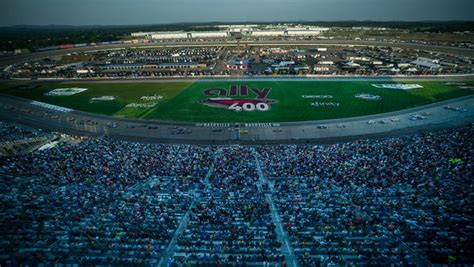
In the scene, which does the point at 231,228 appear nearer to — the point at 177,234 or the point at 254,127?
the point at 177,234

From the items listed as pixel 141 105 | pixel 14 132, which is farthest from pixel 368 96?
pixel 14 132

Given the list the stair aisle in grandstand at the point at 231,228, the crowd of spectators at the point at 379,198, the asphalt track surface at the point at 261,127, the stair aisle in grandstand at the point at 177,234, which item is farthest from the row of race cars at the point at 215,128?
the stair aisle in grandstand at the point at 177,234

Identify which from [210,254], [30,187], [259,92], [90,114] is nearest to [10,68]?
[90,114]

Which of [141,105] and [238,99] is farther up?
[238,99]

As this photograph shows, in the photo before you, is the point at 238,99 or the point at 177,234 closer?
the point at 177,234

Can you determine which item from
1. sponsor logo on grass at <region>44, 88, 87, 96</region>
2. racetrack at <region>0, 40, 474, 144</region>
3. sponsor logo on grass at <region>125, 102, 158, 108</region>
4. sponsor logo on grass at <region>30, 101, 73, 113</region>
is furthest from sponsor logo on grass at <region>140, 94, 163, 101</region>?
sponsor logo on grass at <region>44, 88, 87, 96</region>

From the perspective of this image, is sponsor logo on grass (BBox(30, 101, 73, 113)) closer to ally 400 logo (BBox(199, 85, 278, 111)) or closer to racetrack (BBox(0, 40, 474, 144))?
racetrack (BBox(0, 40, 474, 144))

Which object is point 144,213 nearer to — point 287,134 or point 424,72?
point 287,134
